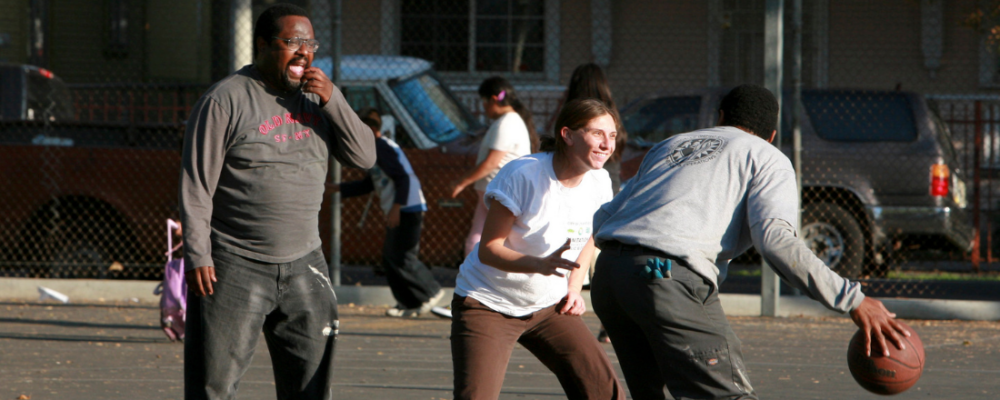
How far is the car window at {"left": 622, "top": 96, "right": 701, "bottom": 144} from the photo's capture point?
9.80m

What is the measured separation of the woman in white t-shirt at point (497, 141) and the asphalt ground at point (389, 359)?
99cm

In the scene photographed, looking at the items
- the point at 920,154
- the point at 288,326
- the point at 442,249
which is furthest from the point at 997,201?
the point at 288,326

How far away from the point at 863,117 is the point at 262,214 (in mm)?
7459

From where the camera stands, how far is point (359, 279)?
10.6 meters

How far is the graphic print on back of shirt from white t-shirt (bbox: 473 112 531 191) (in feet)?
11.7

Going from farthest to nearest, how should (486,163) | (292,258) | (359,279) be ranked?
1. (359,279)
2. (486,163)
3. (292,258)

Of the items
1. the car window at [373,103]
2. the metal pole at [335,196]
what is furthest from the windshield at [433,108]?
the metal pole at [335,196]

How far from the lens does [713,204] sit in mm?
3406

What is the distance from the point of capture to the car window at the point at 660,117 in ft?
32.1

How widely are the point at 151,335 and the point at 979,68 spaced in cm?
1415

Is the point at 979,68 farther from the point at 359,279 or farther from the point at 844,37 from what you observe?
the point at 359,279

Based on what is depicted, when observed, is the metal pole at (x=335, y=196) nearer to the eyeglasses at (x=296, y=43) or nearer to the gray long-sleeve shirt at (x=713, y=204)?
the eyeglasses at (x=296, y=43)

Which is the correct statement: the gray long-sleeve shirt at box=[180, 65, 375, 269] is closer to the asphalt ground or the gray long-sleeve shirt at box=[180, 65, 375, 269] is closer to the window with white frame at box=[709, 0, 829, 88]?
the asphalt ground

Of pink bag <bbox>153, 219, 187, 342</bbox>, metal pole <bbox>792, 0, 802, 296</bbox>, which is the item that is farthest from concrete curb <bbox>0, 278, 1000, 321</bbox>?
pink bag <bbox>153, 219, 187, 342</bbox>
